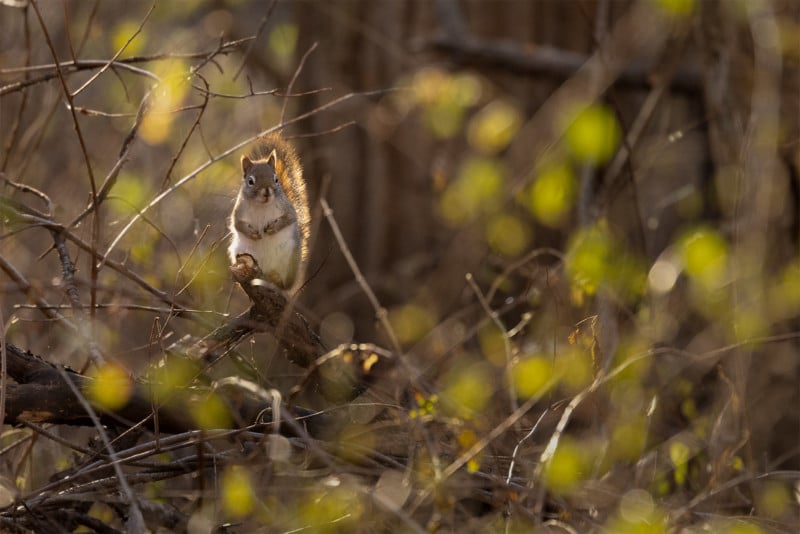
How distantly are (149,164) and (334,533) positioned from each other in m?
4.38

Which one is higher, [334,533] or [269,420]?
[269,420]

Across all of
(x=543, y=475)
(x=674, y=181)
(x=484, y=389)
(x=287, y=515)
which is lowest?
(x=674, y=181)

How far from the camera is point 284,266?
11.5 feet

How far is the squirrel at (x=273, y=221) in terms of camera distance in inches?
139

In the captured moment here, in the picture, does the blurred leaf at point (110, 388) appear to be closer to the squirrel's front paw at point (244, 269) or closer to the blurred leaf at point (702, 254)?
the squirrel's front paw at point (244, 269)

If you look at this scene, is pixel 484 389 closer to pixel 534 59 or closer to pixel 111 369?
pixel 111 369

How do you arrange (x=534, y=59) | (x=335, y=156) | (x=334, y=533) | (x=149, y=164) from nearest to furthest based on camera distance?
(x=334, y=533), (x=534, y=59), (x=149, y=164), (x=335, y=156)

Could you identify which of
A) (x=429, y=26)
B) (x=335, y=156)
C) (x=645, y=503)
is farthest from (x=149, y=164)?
(x=645, y=503)

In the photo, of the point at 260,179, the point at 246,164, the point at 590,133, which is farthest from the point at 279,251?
the point at 590,133

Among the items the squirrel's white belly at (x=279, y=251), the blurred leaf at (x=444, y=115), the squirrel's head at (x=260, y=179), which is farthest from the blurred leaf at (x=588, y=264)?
the blurred leaf at (x=444, y=115)

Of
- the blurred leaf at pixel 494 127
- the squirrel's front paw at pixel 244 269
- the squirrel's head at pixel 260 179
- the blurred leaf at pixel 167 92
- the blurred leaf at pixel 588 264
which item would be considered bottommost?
the blurred leaf at pixel 494 127

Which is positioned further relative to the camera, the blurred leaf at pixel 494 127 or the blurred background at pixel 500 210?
the blurred leaf at pixel 494 127

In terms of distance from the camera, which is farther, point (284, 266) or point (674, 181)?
point (674, 181)

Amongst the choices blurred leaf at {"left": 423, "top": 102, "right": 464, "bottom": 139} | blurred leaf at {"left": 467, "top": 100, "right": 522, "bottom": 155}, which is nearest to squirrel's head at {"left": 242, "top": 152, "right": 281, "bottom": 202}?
blurred leaf at {"left": 467, "top": 100, "right": 522, "bottom": 155}
